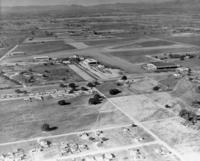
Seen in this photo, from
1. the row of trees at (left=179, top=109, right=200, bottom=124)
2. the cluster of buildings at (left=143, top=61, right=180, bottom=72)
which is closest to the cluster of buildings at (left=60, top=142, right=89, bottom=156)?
the row of trees at (left=179, top=109, right=200, bottom=124)

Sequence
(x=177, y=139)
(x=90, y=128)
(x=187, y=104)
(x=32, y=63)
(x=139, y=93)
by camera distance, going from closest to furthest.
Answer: (x=177, y=139)
(x=90, y=128)
(x=187, y=104)
(x=139, y=93)
(x=32, y=63)

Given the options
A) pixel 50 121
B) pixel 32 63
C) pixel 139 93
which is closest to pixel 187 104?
pixel 139 93

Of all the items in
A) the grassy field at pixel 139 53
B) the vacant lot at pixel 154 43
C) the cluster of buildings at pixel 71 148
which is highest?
the vacant lot at pixel 154 43

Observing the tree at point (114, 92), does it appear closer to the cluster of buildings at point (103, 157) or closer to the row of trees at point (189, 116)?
the row of trees at point (189, 116)

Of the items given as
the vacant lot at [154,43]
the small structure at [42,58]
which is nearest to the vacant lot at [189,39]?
the vacant lot at [154,43]

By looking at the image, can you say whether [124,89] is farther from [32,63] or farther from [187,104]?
[32,63]
